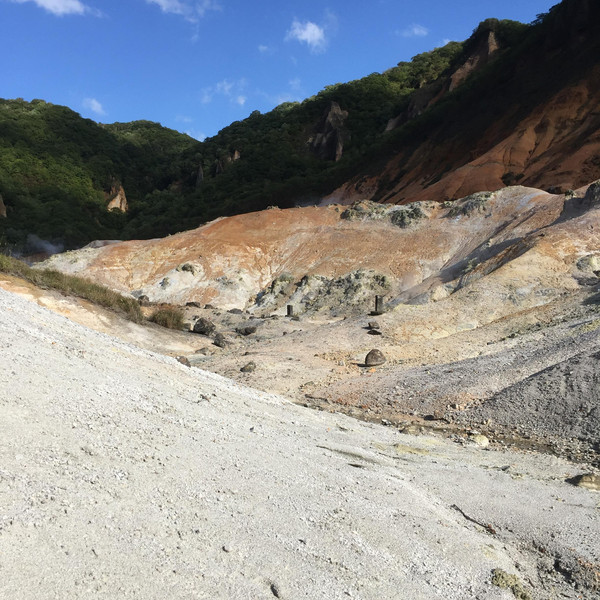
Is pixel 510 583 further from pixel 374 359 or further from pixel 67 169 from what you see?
pixel 67 169

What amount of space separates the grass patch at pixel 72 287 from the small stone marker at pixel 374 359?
7.51 metres

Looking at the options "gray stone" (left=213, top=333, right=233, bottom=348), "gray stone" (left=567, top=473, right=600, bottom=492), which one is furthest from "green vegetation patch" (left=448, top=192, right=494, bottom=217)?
"gray stone" (left=567, top=473, right=600, bottom=492)

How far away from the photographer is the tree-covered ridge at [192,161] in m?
54.8

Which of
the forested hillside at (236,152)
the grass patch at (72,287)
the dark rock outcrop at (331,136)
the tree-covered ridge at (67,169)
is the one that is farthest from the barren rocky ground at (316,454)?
the dark rock outcrop at (331,136)

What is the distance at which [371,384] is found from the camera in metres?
12.5

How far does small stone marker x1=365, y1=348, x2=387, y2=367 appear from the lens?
572 inches

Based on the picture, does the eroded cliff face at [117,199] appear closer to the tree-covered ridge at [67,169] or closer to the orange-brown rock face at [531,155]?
the tree-covered ridge at [67,169]

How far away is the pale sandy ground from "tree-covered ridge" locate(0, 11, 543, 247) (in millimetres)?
48031

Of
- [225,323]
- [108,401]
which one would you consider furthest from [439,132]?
[108,401]

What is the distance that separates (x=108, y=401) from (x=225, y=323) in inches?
737

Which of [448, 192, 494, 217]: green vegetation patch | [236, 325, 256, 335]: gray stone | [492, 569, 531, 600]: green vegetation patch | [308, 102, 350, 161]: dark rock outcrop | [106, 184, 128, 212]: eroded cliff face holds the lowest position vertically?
[492, 569, 531, 600]: green vegetation patch

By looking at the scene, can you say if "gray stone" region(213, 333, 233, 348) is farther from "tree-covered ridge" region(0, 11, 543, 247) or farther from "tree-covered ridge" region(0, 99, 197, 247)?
"tree-covered ridge" region(0, 11, 543, 247)

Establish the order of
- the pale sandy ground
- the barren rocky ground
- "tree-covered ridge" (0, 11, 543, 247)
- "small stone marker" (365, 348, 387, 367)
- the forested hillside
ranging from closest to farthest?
the pale sandy ground → the barren rocky ground → "small stone marker" (365, 348, 387, 367) → the forested hillside → "tree-covered ridge" (0, 11, 543, 247)

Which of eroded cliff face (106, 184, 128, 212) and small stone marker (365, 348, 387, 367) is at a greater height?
eroded cliff face (106, 184, 128, 212)
